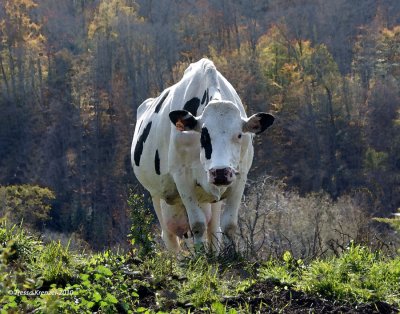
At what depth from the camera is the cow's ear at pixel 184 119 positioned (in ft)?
33.0

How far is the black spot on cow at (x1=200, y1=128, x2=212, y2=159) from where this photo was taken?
32.1ft

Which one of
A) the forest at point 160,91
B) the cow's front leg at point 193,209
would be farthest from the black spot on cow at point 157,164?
the forest at point 160,91

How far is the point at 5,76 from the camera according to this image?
A: 251ft

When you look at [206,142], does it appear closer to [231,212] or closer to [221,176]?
[221,176]

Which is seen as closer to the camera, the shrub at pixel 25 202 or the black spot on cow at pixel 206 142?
the black spot on cow at pixel 206 142

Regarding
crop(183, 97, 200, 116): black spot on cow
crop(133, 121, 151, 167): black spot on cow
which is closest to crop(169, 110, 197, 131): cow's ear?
crop(183, 97, 200, 116): black spot on cow

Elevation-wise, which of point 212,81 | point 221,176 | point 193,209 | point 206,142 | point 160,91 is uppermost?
point 212,81

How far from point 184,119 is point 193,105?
99cm

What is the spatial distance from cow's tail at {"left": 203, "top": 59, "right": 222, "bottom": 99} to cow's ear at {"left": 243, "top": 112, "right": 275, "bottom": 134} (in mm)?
557

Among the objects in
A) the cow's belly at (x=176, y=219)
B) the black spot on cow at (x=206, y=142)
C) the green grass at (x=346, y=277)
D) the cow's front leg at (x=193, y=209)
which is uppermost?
the black spot on cow at (x=206, y=142)

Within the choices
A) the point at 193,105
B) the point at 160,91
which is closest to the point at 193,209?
the point at 193,105

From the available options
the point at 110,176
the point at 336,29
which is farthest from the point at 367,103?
the point at 336,29

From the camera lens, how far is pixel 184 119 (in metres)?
10.1

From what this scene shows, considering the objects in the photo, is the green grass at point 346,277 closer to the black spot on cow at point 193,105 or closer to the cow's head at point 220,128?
the cow's head at point 220,128
